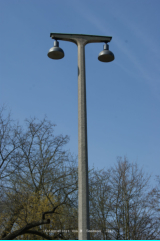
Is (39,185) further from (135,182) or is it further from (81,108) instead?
(81,108)

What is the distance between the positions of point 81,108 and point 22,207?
11.4m

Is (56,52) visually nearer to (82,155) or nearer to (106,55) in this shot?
(106,55)

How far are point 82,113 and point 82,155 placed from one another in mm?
1026

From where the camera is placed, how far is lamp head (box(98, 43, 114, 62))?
8.18m

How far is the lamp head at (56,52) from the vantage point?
8125 millimetres

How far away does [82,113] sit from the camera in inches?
281

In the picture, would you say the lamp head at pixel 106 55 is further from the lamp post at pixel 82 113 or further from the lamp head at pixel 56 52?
the lamp head at pixel 56 52

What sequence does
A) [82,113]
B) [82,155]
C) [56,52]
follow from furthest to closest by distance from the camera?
[56,52], [82,113], [82,155]

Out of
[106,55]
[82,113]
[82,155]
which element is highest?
[106,55]

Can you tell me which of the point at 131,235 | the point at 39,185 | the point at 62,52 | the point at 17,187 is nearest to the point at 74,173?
the point at 39,185

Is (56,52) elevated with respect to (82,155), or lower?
elevated

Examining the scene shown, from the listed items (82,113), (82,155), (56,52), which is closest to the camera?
(82,155)

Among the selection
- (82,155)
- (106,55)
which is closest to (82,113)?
(82,155)

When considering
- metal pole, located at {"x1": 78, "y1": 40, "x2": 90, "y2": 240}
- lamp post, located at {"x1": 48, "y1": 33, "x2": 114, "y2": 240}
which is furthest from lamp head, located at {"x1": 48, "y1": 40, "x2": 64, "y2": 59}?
metal pole, located at {"x1": 78, "y1": 40, "x2": 90, "y2": 240}
